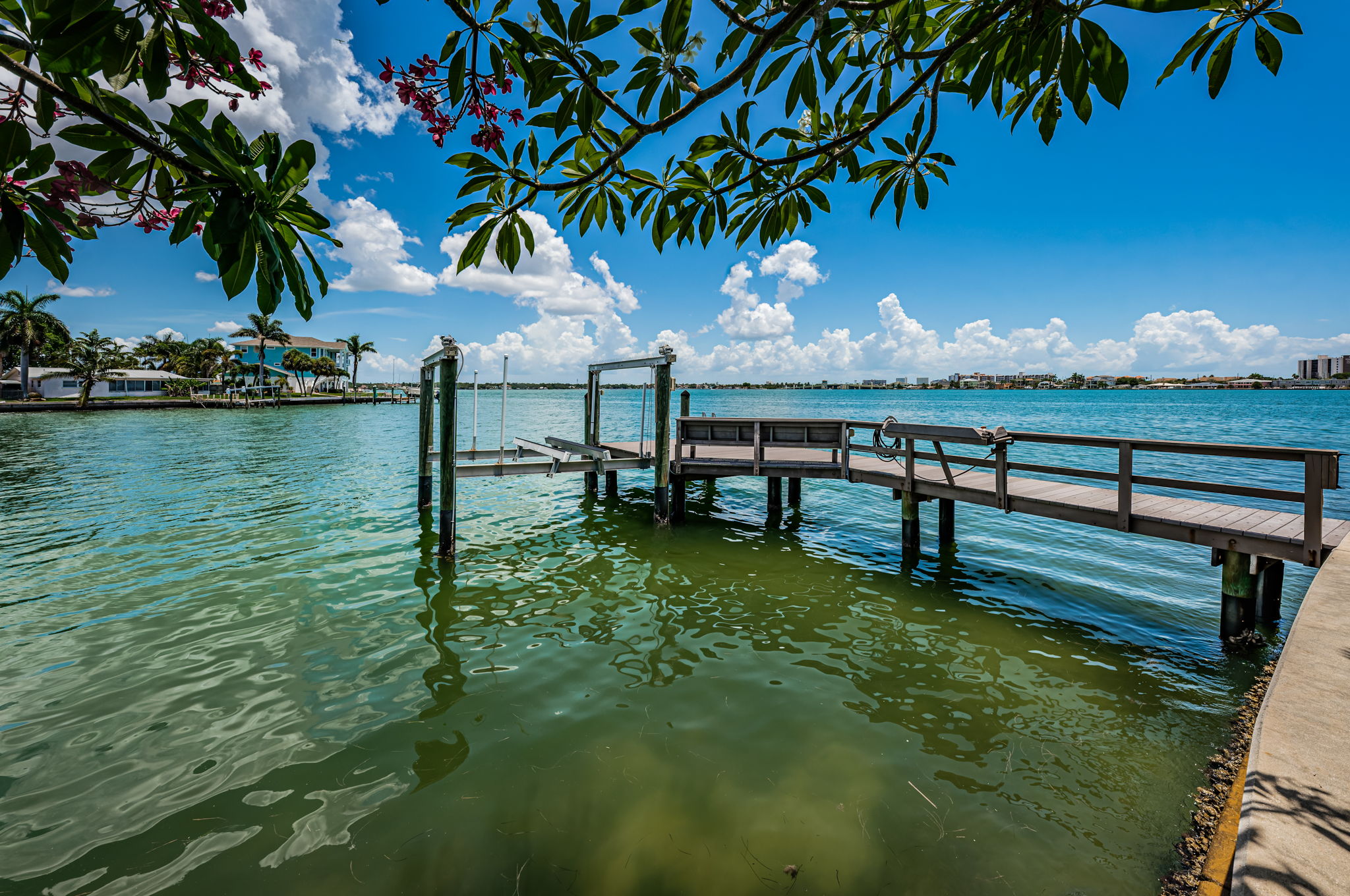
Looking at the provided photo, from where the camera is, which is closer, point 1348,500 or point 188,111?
point 188,111

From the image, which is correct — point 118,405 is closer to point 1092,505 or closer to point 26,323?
point 26,323

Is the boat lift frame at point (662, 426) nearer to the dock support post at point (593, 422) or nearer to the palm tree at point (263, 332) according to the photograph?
the dock support post at point (593, 422)

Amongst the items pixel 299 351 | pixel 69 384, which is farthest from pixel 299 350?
pixel 69 384

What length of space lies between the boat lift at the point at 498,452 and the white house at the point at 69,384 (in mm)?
73064

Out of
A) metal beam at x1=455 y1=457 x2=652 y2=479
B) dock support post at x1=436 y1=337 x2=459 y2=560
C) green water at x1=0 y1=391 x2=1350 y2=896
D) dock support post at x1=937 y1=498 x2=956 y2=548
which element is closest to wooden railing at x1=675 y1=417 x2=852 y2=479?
dock support post at x1=937 y1=498 x2=956 y2=548

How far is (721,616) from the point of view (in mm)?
7215

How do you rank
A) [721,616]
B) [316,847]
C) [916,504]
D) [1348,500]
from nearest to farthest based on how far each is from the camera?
[316,847] < [721,616] < [916,504] < [1348,500]

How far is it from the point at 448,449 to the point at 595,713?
6.65 m

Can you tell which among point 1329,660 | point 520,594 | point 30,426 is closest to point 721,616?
point 520,594

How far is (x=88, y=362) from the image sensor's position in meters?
54.6

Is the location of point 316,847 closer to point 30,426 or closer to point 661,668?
point 661,668

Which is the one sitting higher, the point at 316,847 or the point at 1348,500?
the point at 1348,500

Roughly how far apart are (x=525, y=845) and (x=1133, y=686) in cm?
606

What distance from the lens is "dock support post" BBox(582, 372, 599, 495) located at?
1588 cm
